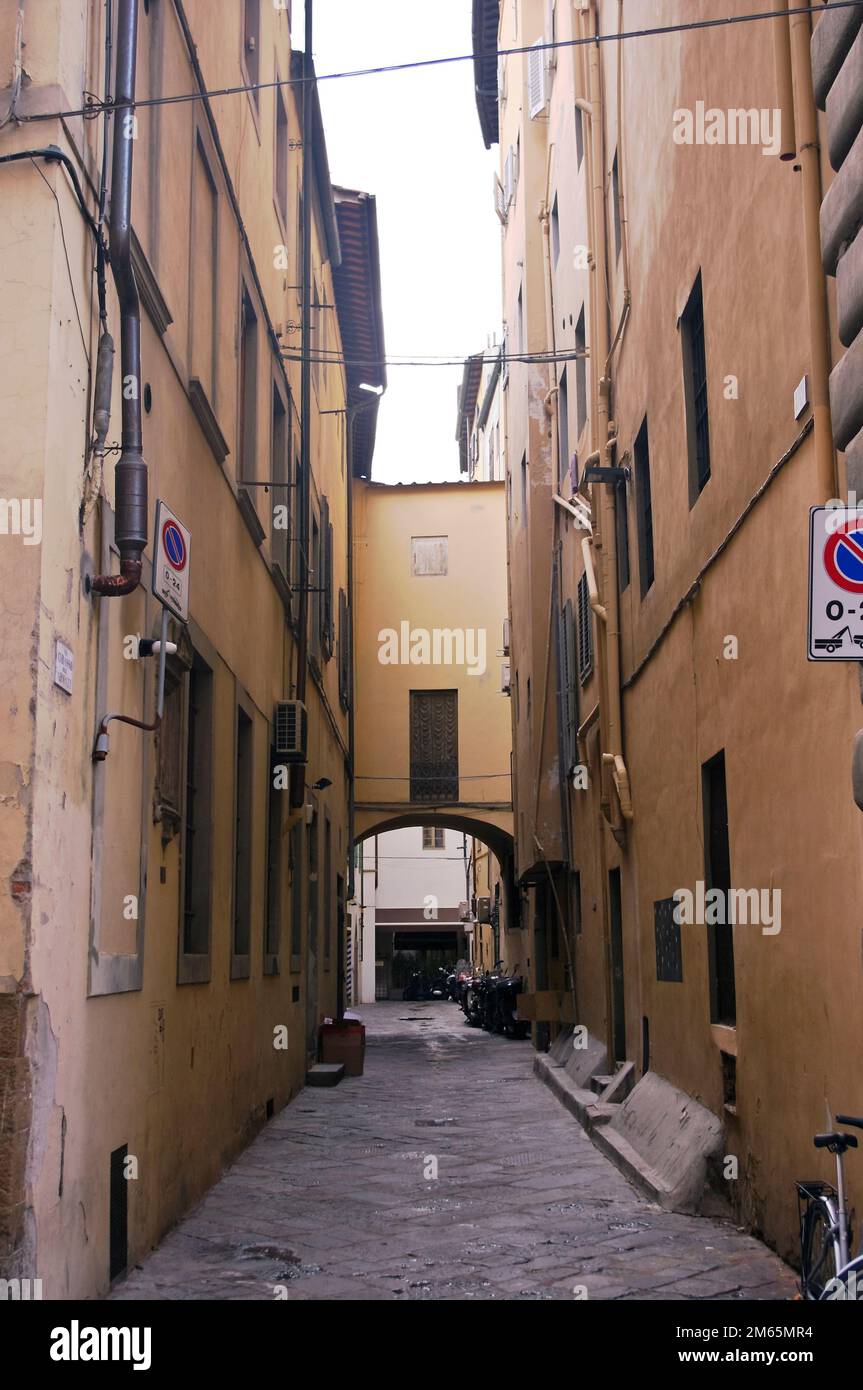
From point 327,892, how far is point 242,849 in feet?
28.8

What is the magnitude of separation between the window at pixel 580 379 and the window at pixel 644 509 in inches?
132

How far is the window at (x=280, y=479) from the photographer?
12406 mm

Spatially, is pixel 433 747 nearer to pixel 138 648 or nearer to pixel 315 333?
pixel 315 333

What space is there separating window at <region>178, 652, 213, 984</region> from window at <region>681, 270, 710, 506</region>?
3.16 meters

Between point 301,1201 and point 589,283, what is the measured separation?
871 cm

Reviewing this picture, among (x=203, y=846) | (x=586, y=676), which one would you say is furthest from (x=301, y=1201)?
(x=586, y=676)

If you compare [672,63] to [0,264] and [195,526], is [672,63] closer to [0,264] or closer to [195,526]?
[195,526]

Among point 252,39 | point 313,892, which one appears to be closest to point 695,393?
point 252,39

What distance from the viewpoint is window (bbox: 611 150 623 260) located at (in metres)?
11.9

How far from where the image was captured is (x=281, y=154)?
536 inches

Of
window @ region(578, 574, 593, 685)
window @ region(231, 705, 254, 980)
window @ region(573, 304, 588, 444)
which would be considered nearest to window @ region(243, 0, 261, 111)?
window @ region(573, 304, 588, 444)

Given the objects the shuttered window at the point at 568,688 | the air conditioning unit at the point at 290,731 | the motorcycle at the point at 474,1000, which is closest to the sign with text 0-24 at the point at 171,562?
the air conditioning unit at the point at 290,731

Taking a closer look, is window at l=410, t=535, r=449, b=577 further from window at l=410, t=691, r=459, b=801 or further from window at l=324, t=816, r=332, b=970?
window at l=324, t=816, r=332, b=970

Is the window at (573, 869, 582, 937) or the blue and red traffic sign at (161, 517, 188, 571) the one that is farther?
the window at (573, 869, 582, 937)
